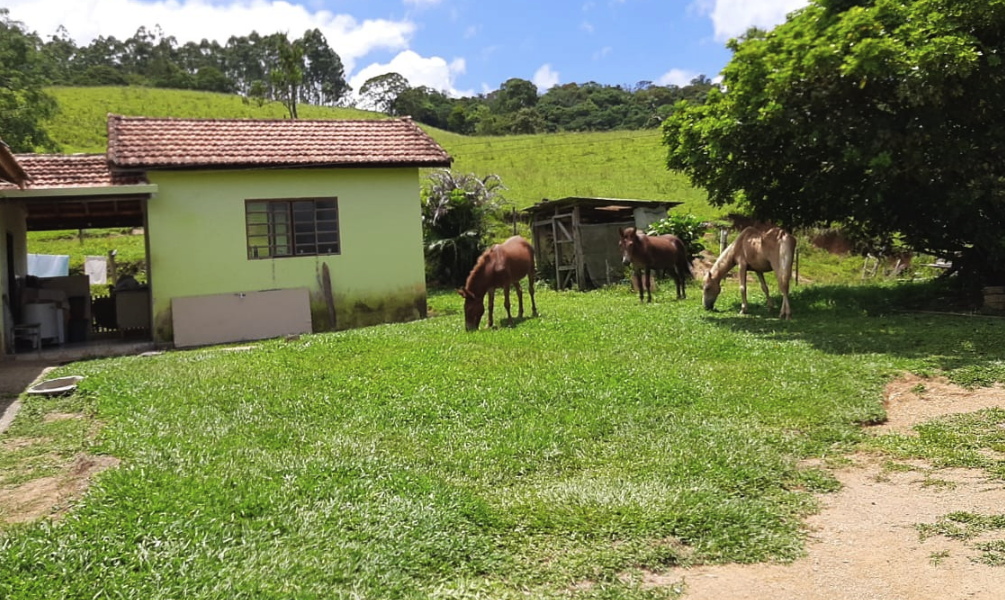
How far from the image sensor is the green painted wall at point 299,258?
44.9ft

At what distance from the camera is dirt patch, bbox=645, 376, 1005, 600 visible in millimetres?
3363

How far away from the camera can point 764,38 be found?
38.6 ft

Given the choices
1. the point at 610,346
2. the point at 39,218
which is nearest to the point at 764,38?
the point at 610,346

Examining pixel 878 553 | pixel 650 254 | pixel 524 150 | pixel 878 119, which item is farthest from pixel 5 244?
pixel 524 150

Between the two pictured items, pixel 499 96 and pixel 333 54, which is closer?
pixel 499 96

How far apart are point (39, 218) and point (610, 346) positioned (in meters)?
14.3

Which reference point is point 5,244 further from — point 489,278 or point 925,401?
point 925,401

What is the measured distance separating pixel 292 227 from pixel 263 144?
1938mm

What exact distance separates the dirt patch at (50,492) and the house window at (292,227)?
9.51 metres

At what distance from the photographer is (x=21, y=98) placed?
99.5ft

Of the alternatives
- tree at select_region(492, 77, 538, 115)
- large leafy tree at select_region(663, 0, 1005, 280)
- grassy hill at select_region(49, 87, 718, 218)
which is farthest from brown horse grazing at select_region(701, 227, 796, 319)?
tree at select_region(492, 77, 538, 115)

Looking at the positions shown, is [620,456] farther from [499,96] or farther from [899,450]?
[499,96]

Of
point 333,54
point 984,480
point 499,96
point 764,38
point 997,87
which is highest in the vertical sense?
point 333,54

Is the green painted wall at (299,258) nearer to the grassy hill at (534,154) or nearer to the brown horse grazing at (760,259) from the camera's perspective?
the brown horse grazing at (760,259)
